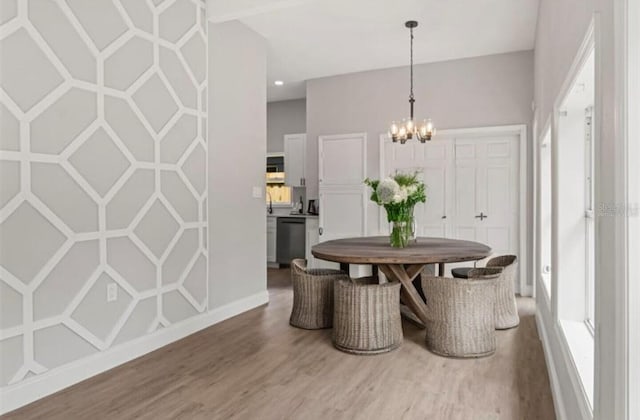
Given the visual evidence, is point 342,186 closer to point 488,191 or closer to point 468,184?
point 468,184

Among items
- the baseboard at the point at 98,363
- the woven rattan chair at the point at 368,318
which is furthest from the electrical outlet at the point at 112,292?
the woven rattan chair at the point at 368,318

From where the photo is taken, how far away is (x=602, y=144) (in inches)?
51.4

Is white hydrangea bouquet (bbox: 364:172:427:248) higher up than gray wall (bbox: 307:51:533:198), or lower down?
lower down

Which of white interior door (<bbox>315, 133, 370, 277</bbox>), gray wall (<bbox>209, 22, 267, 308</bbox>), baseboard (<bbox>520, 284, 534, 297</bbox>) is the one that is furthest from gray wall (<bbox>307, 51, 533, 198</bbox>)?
baseboard (<bbox>520, 284, 534, 297</bbox>)

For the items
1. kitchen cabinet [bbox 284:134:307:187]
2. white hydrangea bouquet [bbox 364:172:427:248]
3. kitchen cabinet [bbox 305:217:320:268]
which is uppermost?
kitchen cabinet [bbox 284:134:307:187]

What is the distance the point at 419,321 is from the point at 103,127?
3.09m

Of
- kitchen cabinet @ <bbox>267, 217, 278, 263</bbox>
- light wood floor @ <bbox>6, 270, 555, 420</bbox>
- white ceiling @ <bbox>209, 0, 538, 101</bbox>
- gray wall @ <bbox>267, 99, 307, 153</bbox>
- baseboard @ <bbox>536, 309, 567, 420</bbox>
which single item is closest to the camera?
baseboard @ <bbox>536, 309, 567, 420</bbox>

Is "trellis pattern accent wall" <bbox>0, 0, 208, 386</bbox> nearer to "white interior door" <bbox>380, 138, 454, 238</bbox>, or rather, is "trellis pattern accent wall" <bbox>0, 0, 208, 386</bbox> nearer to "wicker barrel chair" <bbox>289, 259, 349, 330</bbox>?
"wicker barrel chair" <bbox>289, 259, 349, 330</bbox>

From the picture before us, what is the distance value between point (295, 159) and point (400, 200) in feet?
13.5

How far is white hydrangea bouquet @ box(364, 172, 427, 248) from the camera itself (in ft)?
11.9

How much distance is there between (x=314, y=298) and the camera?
390 centimetres

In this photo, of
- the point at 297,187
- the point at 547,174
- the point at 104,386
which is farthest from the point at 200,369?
the point at 297,187

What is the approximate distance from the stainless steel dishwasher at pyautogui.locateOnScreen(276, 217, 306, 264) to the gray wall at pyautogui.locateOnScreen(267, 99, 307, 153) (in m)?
1.46

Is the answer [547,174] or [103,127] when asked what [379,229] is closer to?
[547,174]
